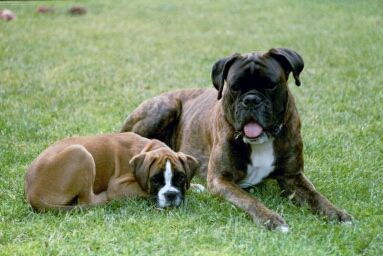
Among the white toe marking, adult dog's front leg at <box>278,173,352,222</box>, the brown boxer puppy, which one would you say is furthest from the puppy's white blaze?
adult dog's front leg at <box>278,173,352,222</box>

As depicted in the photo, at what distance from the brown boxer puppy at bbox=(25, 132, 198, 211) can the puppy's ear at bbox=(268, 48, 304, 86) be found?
1.12m

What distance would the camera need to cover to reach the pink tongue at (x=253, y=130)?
586 cm

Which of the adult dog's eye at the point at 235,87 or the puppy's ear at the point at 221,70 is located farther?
the puppy's ear at the point at 221,70

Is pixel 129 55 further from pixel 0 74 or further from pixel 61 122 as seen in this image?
pixel 61 122

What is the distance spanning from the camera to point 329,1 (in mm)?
18219

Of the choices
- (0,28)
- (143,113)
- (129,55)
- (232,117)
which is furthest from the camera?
(0,28)

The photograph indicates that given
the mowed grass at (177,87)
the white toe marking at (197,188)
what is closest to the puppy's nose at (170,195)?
the mowed grass at (177,87)

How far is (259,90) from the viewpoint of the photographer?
5832mm

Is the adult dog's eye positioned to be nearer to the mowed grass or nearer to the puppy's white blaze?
the puppy's white blaze

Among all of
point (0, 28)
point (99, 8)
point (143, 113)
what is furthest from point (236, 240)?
point (99, 8)

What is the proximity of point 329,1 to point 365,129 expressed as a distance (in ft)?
35.4

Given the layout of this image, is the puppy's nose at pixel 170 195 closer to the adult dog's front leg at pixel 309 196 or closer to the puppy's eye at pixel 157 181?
the puppy's eye at pixel 157 181

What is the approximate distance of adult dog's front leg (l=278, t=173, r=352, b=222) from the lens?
5.56 m

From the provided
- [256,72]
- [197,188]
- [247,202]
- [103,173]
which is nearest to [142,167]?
[103,173]
